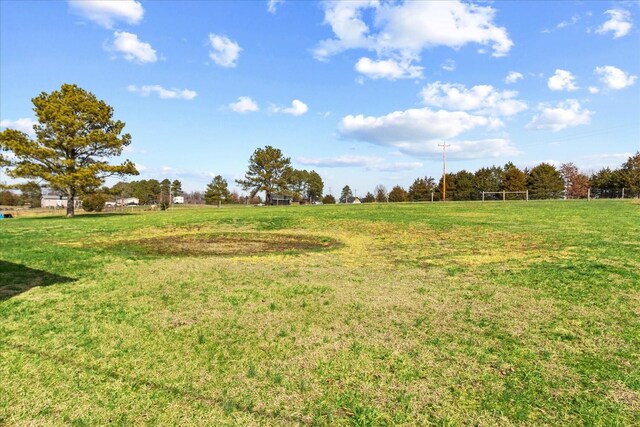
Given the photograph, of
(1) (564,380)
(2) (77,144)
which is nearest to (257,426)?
(1) (564,380)

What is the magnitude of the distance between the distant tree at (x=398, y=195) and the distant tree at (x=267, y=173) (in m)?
19.3

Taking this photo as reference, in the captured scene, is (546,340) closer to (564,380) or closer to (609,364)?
(609,364)

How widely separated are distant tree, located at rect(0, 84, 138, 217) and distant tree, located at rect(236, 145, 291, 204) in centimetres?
3645

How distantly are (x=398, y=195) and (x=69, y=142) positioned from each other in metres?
53.7

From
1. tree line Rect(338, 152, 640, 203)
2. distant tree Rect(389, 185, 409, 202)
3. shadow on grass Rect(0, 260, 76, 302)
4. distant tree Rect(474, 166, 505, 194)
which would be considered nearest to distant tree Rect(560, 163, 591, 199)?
tree line Rect(338, 152, 640, 203)

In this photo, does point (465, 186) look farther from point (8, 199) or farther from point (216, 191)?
point (8, 199)

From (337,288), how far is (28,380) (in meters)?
3.72

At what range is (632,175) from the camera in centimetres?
5084

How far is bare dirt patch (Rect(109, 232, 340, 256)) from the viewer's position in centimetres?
948

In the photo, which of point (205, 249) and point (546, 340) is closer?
point (546, 340)

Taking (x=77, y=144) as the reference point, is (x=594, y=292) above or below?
below

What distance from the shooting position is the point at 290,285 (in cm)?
587

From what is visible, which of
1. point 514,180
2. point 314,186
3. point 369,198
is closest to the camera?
point 514,180

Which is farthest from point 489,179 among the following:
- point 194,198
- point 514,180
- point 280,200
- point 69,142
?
point 194,198
